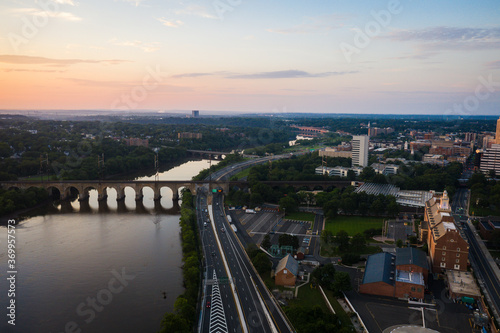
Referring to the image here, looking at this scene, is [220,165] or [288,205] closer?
[288,205]

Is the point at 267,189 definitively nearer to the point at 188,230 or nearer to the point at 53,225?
the point at 188,230

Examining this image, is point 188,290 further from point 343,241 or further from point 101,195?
point 101,195

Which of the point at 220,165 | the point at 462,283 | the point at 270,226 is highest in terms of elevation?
the point at 220,165

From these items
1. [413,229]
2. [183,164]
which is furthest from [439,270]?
[183,164]

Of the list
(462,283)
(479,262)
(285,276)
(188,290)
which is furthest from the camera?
(479,262)

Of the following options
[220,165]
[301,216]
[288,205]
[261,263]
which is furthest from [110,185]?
[261,263]

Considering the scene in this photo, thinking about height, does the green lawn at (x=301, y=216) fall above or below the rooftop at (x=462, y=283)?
below

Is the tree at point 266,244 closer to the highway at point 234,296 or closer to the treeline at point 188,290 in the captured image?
the highway at point 234,296

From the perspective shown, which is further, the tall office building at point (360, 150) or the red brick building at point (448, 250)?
the tall office building at point (360, 150)

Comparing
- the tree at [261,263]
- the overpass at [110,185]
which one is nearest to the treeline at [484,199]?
the tree at [261,263]
